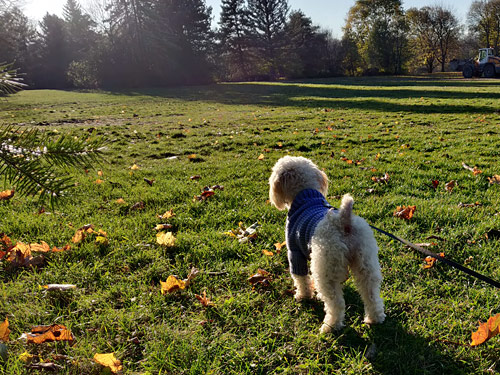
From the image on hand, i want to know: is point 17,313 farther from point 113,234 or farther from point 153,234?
point 153,234

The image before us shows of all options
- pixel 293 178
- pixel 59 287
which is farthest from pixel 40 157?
pixel 293 178

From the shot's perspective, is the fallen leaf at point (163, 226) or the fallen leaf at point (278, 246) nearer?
the fallen leaf at point (278, 246)

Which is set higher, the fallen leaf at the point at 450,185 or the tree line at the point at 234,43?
the tree line at the point at 234,43

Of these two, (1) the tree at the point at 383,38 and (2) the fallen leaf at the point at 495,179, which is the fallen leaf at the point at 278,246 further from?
(1) the tree at the point at 383,38

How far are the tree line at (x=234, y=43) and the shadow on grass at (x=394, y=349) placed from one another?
155 ft

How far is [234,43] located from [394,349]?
61624 mm

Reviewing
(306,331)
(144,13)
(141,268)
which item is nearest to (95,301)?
(141,268)

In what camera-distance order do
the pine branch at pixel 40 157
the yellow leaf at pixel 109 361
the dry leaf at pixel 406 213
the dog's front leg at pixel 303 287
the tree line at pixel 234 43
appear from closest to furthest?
the pine branch at pixel 40 157, the yellow leaf at pixel 109 361, the dog's front leg at pixel 303 287, the dry leaf at pixel 406 213, the tree line at pixel 234 43

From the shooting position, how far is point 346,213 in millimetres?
2369

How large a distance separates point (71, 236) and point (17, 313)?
1318 millimetres

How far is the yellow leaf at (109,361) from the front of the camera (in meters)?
2.18

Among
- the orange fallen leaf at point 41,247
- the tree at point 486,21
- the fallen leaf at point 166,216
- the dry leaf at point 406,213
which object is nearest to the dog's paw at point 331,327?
the dry leaf at point 406,213

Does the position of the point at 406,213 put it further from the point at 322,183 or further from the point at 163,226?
the point at 163,226

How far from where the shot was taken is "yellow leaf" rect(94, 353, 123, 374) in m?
2.18
